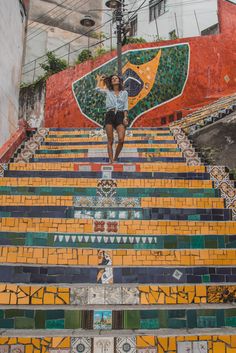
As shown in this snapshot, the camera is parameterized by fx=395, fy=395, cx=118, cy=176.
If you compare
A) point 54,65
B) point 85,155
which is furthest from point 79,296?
point 54,65

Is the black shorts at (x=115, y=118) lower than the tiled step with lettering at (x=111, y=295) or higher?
higher

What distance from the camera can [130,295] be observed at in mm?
3430

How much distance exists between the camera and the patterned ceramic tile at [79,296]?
3381 millimetres

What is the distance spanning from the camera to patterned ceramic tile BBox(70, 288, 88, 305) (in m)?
3.38

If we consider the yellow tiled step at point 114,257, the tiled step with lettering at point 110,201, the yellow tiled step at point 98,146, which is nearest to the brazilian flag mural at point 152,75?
the yellow tiled step at point 98,146

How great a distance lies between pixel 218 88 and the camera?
→ 1178 centimetres

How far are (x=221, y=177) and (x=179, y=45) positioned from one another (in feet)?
24.7

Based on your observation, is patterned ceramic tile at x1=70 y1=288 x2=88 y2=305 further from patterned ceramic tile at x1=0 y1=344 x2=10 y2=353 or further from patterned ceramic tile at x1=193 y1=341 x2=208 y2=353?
patterned ceramic tile at x1=193 y1=341 x2=208 y2=353

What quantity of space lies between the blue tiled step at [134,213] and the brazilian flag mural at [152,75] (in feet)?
23.6

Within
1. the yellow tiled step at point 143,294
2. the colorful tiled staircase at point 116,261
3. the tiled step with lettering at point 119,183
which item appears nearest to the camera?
the colorful tiled staircase at point 116,261

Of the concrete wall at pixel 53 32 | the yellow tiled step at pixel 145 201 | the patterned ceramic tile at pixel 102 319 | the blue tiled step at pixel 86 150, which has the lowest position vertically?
the patterned ceramic tile at pixel 102 319

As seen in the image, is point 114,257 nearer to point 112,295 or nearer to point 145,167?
point 112,295

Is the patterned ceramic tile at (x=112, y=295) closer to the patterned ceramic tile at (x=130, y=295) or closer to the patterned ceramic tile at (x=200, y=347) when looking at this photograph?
the patterned ceramic tile at (x=130, y=295)

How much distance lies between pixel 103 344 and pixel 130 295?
1.81 feet
